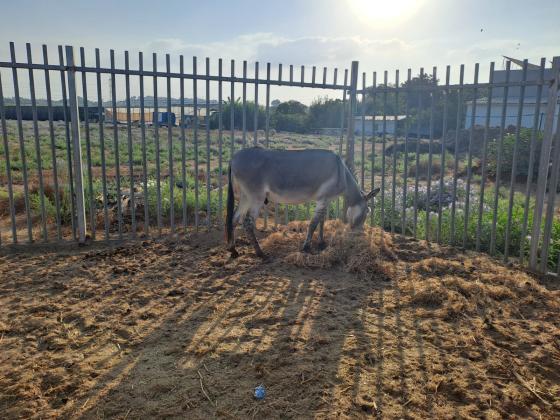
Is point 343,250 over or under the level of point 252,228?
under

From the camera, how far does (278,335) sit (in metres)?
4.17

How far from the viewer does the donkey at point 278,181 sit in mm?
6527

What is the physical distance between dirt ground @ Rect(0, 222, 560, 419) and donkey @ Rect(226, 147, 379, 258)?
0.60 meters

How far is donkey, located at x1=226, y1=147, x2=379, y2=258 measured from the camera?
6527mm

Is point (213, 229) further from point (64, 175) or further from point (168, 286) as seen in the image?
point (64, 175)

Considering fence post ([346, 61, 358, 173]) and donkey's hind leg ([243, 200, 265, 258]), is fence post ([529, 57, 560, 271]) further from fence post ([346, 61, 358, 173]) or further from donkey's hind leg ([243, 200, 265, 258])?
donkey's hind leg ([243, 200, 265, 258])

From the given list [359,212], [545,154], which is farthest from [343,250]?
[545,154]

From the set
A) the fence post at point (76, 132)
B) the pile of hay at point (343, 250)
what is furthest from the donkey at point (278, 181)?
the fence post at point (76, 132)

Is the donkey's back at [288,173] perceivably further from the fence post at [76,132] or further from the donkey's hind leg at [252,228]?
the fence post at [76,132]

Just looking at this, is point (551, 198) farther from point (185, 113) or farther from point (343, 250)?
point (185, 113)

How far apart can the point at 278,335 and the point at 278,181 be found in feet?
9.41

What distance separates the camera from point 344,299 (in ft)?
16.8

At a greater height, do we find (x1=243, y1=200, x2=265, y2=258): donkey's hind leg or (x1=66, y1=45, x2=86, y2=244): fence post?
(x1=66, y1=45, x2=86, y2=244): fence post

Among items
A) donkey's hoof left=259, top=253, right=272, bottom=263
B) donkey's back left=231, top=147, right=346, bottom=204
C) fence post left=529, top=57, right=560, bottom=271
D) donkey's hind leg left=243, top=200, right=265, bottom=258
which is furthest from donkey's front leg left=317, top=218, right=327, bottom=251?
fence post left=529, top=57, right=560, bottom=271
